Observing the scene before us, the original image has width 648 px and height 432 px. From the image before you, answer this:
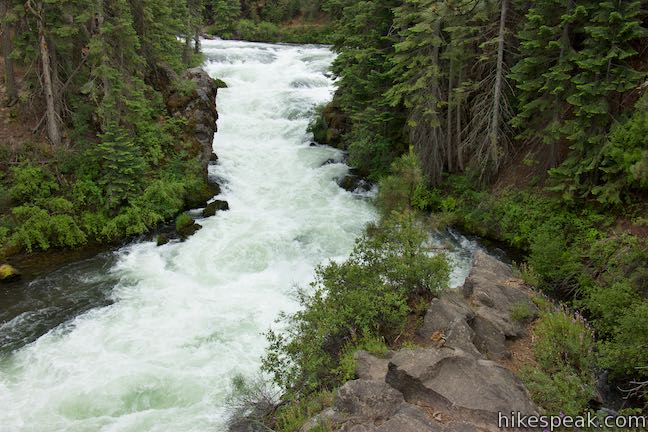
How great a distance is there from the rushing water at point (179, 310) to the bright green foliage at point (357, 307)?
2.40 meters

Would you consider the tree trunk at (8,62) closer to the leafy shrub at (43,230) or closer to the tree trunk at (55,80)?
the tree trunk at (55,80)

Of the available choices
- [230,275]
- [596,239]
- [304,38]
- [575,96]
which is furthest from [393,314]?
[304,38]

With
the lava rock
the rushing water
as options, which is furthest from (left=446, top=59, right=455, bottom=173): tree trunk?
the lava rock

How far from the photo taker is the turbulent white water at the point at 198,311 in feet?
32.1

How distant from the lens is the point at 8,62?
18.0m

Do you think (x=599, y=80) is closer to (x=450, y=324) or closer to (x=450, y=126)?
(x=450, y=126)

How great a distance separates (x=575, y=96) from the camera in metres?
14.2

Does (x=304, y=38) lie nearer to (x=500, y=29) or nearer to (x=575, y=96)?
(x=500, y=29)

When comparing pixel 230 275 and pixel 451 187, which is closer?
pixel 230 275

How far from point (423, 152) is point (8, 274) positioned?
52.6 feet

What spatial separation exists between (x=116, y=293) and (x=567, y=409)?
1255 centimetres

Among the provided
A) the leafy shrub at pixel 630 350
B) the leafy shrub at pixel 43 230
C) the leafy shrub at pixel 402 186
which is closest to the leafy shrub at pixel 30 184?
the leafy shrub at pixel 43 230

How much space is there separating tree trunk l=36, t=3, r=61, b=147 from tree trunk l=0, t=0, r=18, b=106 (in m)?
1.51

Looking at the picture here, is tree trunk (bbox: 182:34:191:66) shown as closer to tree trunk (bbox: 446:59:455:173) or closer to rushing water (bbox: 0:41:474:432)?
rushing water (bbox: 0:41:474:432)
